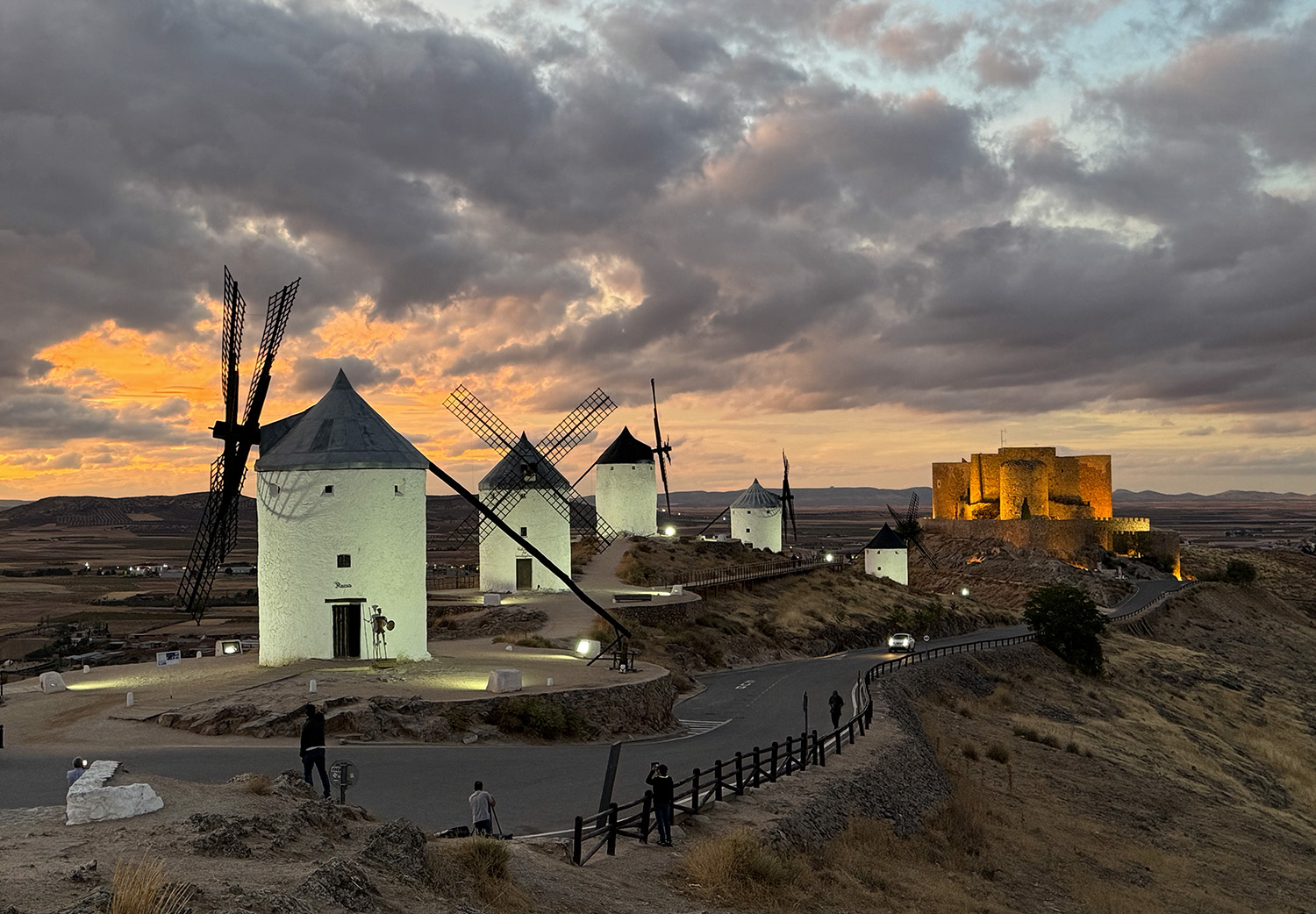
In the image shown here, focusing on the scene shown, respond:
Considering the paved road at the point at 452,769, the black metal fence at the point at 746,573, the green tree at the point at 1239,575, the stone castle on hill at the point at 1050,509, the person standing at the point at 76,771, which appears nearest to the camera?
the person standing at the point at 76,771

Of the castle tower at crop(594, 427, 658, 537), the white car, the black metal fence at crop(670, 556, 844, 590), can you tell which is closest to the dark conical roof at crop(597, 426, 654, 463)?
the castle tower at crop(594, 427, 658, 537)

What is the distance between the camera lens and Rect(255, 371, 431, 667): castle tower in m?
32.0

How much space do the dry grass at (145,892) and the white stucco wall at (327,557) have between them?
884 inches

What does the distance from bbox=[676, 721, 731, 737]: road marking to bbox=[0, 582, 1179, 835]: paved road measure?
0.24 metres

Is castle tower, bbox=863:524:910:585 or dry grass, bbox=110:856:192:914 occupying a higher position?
dry grass, bbox=110:856:192:914

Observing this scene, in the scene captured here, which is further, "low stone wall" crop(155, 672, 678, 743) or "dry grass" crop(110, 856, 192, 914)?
"low stone wall" crop(155, 672, 678, 743)

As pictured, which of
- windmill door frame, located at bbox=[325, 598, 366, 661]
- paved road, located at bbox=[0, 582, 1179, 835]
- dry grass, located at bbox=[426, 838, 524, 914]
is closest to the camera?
dry grass, located at bbox=[426, 838, 524, 914]

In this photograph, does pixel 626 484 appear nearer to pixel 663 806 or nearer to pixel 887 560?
pixel 887 560

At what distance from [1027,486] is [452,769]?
93.7 meters

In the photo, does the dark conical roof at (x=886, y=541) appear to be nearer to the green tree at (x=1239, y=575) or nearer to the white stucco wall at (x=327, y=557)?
the green tree at (x=1239, y=575)

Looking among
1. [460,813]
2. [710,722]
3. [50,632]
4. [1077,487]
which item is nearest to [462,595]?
[710,722]

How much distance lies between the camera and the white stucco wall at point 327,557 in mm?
31953

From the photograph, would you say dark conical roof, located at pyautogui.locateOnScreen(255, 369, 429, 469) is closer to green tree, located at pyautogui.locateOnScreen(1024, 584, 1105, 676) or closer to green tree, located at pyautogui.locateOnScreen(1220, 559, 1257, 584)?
green tree, located at pyautogui.locateOnScreen(1024, 584, 1105, 676)

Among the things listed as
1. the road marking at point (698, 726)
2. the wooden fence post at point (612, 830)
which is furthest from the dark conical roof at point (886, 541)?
the wooden fence post at point (612, 830)
